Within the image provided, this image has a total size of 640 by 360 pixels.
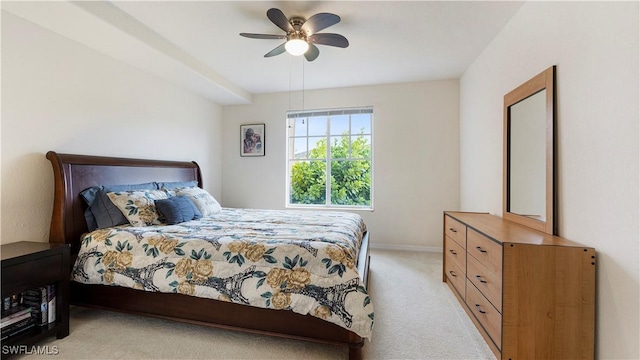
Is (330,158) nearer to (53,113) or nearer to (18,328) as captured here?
(53,113)

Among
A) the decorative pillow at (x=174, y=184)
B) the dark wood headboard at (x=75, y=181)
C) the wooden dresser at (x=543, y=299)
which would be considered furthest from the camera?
the decorative pillow at (x=174, y=184)

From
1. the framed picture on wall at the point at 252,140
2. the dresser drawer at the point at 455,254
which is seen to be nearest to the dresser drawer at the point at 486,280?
the dresser drawer at the point at 455,254

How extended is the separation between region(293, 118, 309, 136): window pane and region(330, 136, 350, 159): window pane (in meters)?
0.53

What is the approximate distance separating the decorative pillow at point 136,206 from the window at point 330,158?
2405mm

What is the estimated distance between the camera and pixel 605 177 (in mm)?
1428

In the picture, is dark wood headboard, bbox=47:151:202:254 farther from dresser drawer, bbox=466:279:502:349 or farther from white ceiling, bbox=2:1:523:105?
dresser drawer, bbox=466:279:502:349

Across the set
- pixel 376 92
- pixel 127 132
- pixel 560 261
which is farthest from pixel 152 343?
pixel 376 92

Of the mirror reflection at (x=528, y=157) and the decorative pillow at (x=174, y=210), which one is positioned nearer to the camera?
the mirror reflection at (x=528, y=157)

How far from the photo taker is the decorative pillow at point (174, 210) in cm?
260

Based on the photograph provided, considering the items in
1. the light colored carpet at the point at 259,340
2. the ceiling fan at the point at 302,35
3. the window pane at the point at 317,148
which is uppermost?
the ceiling fan at the point at 302,35

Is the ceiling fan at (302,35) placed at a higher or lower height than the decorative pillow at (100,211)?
higher

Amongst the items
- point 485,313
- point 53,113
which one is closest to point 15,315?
point 53,113

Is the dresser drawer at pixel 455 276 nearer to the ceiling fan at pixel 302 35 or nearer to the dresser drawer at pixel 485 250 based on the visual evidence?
the dresser drawer at pixel 485 250

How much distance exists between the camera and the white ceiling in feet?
7.38
